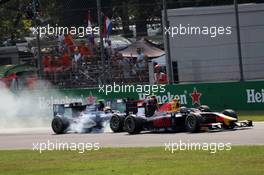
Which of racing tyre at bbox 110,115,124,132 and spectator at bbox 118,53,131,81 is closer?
racing tyre at bbox 110,115,124,132

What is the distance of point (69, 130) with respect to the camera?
20.0 metres

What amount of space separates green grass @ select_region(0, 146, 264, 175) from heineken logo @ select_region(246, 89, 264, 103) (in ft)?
33.0

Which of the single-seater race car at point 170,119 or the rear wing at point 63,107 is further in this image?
the rear wing at point 63,107

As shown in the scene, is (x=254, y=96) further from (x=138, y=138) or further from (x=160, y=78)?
(x=138, y=138)

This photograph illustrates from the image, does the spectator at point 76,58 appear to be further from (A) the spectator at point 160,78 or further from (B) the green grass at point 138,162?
(B) the green grass at point 138,162

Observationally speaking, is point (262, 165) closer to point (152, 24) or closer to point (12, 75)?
point (152, 24)

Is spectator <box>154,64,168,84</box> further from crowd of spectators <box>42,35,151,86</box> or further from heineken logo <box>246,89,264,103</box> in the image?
heineken logo <box>246,89,264,103</box>

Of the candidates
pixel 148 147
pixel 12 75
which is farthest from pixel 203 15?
pixel 148 147

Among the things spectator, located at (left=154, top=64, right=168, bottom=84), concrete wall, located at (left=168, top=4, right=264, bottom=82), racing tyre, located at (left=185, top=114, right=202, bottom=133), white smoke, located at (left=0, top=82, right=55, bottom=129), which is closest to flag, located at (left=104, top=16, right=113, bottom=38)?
spectator, located at (left=154, top=64, right=168, bottom=84)

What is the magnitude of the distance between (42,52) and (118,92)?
3.14m

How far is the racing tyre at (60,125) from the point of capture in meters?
19.8

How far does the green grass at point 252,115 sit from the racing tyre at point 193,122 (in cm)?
381

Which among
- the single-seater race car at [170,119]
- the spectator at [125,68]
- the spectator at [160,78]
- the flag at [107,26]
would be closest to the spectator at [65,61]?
the flag at [107,26]

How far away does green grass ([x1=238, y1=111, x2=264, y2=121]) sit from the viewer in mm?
20866
